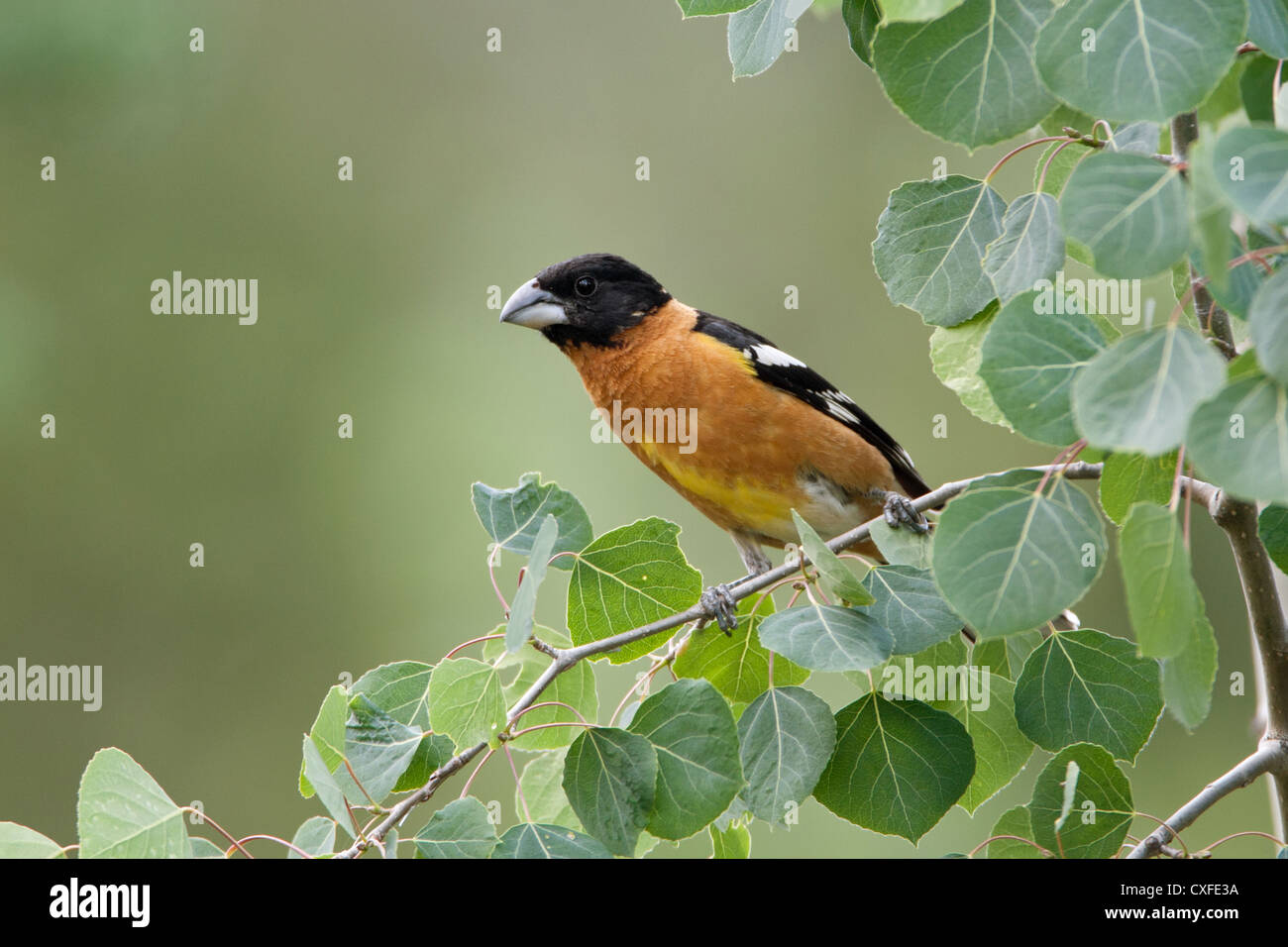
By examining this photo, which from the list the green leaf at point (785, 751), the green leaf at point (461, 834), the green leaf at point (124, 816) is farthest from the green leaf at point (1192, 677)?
the green leaf at point (124, 816)

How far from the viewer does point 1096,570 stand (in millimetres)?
1340

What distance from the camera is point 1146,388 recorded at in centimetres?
118

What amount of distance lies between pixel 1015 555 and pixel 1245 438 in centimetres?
29

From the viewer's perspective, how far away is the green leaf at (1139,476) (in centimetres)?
160

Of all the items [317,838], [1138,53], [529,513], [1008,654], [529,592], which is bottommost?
[317,838]

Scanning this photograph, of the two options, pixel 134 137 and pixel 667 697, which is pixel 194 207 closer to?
pixel 134 137

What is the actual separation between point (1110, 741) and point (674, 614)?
2.34 feet

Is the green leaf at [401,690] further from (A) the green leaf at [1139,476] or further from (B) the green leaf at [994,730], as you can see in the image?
(A) the green leaf at [1139,476]

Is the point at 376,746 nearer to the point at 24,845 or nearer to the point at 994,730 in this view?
the point at 24,845

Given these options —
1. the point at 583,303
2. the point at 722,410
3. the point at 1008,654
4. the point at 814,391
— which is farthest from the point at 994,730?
the point at 583,303

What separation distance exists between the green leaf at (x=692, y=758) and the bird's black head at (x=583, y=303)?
2074 mm

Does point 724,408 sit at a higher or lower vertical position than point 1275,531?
higher

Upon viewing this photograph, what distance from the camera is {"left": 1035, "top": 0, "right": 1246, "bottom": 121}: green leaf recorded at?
50.0 inches
